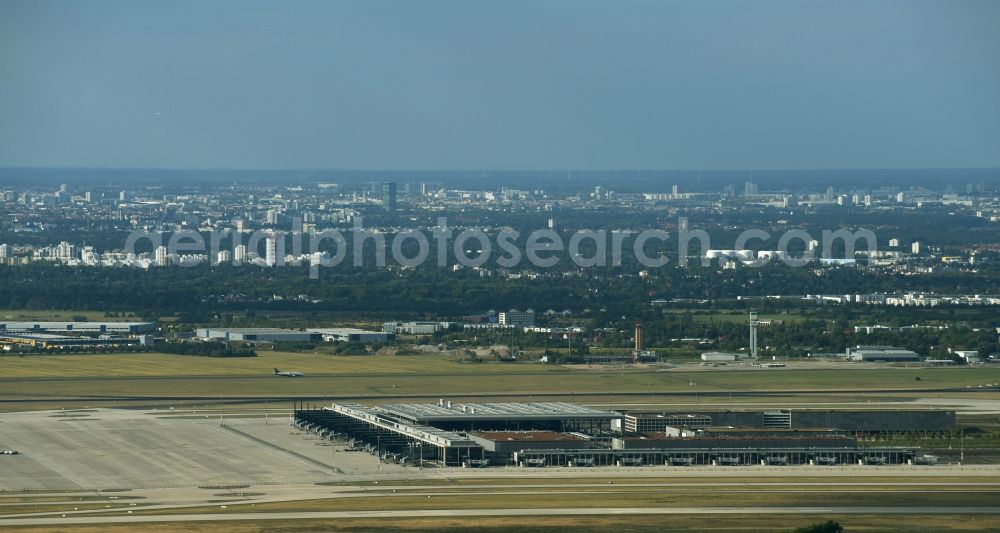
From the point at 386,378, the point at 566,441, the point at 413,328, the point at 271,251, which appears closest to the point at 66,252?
the point at 271,251

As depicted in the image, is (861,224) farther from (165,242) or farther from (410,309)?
(410,309)

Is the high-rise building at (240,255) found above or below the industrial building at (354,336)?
below

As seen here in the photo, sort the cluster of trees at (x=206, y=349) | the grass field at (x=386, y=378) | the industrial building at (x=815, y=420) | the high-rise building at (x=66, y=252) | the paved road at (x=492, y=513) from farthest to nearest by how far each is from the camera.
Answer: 1. the high-rise building at (x=66, y=252)
2. the cluster of trees at (x=206, y=349)
3. the grass field at (x=386, y=378)
4. the industrial building at (x=815, y=420)
5. the paved road at (x=492, y=513)

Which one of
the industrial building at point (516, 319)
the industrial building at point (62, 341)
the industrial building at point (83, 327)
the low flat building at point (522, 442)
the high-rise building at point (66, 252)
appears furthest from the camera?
the high-rise building at point (66, 252)

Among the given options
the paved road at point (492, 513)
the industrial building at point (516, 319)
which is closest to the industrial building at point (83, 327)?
the industrial building at point (516, 319)

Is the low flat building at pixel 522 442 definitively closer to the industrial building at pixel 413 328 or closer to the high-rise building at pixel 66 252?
the industrial building at pixel 413 328

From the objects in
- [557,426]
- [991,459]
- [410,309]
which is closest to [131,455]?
[557,426]
